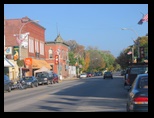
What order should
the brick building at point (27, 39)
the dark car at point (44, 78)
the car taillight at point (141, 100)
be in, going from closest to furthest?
the car taillight at point (141, 100), the dark car at point (44, 78), the brick building at point (27, 39)

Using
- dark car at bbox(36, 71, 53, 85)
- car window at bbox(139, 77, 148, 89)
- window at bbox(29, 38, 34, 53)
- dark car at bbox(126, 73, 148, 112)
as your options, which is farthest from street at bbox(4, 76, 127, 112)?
window at bbox(29, 38, 34, 53)

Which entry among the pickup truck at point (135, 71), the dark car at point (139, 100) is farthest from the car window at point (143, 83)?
the pickup truck at point (135, 71)

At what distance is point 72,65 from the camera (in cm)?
11556

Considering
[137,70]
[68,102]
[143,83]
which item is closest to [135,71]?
[137,70]

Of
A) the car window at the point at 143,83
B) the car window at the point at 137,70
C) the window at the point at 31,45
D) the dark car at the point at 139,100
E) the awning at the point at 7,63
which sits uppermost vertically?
the window at the point at 31,45

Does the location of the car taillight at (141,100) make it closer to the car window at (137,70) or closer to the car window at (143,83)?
the car window at (143,83)

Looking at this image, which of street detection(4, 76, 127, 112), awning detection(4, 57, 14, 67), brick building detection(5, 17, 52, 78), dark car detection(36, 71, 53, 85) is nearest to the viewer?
street detection(4, 76, 127, 112)

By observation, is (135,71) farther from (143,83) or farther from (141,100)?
(141,100)

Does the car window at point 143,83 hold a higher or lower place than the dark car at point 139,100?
Answer: higher

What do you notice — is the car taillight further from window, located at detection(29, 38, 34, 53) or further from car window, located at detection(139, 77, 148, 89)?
window, located at detection(29, 38, 34, 53)

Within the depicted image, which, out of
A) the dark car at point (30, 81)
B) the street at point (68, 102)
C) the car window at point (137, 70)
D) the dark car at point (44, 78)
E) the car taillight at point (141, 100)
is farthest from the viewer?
the dark car at point (44, 78)

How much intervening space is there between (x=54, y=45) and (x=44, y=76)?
3893cm
